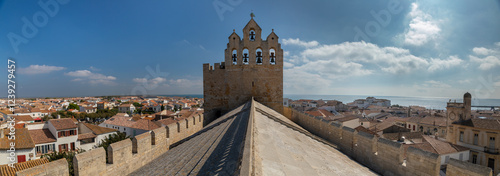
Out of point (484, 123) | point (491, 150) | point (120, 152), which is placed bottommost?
point (491, 150)

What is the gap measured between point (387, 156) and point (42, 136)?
3415 cm

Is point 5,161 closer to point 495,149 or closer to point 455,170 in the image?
point 455,170

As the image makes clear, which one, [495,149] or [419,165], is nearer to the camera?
[419,165]

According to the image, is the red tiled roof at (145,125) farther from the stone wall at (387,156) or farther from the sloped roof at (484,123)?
the sloped roof at (484,123)

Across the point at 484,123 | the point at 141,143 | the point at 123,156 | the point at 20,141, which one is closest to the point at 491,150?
Result: the point at 484,123

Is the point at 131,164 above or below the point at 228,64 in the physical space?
below

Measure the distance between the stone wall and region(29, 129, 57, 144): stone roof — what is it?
102 ft

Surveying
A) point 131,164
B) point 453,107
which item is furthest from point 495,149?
point 131,164

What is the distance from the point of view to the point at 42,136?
23234 mm

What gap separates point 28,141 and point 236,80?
76.1 feet

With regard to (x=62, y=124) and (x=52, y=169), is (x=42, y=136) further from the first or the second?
(x=52, y=169)

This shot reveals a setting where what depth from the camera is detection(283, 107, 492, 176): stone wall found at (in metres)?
3.63

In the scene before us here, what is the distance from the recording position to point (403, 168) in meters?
4.55

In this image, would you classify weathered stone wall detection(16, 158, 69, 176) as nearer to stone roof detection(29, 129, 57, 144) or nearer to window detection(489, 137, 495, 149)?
stone roof detection(29, 129, 57, 144)
